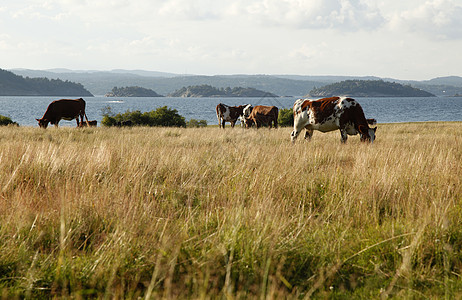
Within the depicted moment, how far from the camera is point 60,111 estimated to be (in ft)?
67.1

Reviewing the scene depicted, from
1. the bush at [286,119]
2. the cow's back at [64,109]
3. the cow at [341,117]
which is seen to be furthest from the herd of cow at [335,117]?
the bush at [286,119]

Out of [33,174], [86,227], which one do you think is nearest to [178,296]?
[86,227]

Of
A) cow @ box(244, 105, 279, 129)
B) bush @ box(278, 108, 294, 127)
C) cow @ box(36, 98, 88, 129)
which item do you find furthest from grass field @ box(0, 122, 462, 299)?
bush @ box(278, 108, 294, 127)

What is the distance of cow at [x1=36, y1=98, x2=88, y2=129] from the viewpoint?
65.5ft

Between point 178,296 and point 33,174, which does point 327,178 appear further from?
point 33,174

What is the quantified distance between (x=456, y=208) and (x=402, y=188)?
89 centimetres

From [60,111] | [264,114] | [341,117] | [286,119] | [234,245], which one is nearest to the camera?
[234,245]

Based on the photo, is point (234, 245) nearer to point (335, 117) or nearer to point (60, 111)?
point (335, 117)

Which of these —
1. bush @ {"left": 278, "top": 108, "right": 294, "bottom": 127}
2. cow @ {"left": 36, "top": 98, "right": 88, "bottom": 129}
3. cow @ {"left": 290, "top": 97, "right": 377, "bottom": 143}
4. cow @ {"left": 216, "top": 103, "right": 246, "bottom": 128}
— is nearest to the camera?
cow @ {"left": 290, "top": 97, "right": 377, "bottom": 143}

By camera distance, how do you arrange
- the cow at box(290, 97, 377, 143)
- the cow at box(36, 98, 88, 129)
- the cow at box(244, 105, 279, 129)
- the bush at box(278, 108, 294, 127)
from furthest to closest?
1. the bush at box(278, 108, 294, 127)
2. the cow at box(244, 105, 279, 129)
3. the cow at box(36, 98, 88, 129)
4. the cow at box(290, 97, 377, 143)

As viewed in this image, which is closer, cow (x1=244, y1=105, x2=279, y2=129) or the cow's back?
the cow's back

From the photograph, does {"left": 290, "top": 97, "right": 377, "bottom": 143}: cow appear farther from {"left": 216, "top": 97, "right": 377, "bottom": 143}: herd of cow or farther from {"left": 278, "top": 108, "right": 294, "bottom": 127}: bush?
{"left": 278, "top": 108, "right": 294, "bottom": 127}: bush

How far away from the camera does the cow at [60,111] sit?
786 inches

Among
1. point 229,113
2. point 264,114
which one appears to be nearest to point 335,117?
point 264,114
